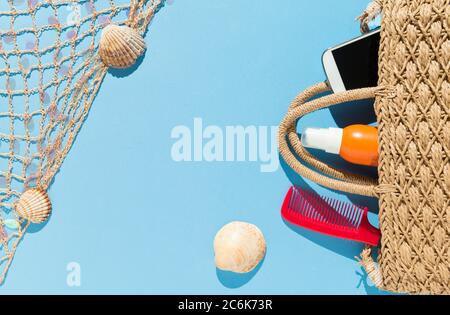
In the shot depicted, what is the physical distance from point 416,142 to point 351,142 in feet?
0.24

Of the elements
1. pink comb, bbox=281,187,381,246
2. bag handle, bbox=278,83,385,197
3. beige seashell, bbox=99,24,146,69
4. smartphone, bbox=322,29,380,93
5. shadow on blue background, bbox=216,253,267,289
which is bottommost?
shadow on blue background, bbox=216,253,267,289

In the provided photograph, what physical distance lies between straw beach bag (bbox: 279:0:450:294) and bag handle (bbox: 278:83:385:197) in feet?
0.04

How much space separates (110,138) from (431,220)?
45cm

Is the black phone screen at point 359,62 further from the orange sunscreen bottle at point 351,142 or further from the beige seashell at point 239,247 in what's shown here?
the beige seashell at point 239,247

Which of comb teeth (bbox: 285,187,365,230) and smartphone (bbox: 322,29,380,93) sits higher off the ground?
smartphone (bbox: 322,29,380,93)

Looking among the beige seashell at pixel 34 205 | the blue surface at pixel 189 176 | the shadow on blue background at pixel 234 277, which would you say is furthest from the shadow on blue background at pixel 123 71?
the shadow on blue background at pixel 234 277

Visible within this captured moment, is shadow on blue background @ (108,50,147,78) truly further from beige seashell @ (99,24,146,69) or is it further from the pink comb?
the pink comb

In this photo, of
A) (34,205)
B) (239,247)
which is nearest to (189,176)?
(239,247)

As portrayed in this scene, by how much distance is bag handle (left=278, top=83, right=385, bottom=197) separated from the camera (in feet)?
1.67

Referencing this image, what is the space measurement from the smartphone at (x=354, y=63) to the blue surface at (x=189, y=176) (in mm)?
60

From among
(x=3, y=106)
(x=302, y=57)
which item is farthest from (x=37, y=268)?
(x=302, y=57)

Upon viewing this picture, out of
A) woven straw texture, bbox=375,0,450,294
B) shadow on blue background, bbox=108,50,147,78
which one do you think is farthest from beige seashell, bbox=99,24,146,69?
woven straw texture, bbox=375,0,450,294

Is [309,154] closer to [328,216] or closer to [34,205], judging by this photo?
[328,216]

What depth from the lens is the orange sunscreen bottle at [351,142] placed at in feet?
1.61
